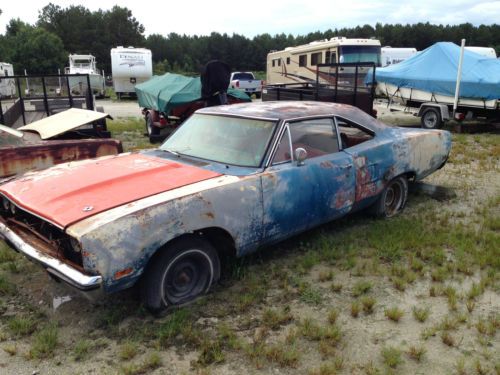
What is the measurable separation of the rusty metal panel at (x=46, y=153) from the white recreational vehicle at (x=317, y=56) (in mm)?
14092

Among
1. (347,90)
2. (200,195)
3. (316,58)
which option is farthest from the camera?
(316,58)

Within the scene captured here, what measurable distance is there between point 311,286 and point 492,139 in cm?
921

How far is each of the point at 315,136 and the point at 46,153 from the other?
147 inches

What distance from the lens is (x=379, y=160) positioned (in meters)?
4.77

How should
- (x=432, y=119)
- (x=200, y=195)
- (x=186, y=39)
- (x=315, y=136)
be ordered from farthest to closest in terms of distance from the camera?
(x=186, y=39) < (x=432, y=119) < (x=315, y=136) < (x=200, y=195)

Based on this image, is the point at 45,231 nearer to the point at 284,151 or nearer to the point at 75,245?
the point at 75,245

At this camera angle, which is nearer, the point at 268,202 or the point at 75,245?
the point at 75,245

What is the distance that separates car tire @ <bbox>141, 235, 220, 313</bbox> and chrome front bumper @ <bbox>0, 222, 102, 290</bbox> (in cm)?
48

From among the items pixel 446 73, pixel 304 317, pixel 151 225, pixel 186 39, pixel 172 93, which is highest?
pixel 186 39

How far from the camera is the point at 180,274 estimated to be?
11.1 feet

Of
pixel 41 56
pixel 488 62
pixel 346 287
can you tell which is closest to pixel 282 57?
pixel 488 62

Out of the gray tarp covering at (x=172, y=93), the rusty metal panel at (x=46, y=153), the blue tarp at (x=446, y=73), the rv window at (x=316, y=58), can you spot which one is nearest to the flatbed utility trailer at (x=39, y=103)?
the gray tarp covering at (x=172, y=93)

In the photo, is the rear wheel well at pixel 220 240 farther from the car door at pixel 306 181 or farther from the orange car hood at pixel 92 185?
the orange car hood at pixel 92 185

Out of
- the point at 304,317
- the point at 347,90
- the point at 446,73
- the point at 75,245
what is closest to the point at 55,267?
the point at 75,245
